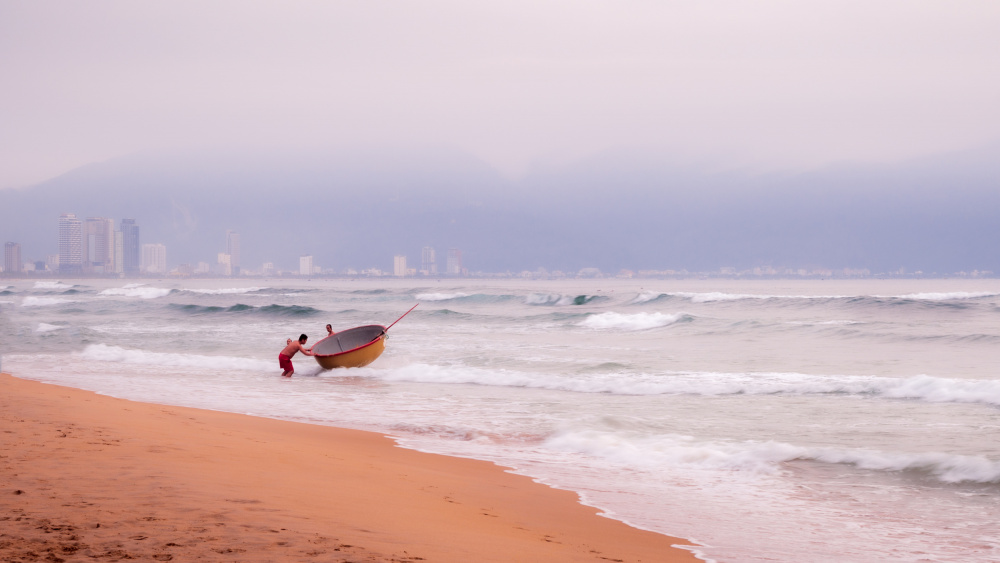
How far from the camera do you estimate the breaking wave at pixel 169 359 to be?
1859cm

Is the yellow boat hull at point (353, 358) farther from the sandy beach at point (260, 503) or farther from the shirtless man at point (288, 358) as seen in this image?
the sandy beach at point (260, 503)

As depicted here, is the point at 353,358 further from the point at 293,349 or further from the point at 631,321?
the point at 631,321

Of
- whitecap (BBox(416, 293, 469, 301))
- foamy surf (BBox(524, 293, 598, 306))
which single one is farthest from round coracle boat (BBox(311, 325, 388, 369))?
whitecap (BBox(416, 293, 469, 301))

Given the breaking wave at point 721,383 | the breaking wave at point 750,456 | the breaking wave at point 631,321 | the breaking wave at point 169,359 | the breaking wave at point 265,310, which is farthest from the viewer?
the breaking wave at point 265,310

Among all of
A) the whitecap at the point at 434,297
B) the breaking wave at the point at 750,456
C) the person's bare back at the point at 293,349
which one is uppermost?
the person's bare back at the point at 293,349

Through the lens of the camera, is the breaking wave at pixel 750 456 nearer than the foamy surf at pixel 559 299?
Yes

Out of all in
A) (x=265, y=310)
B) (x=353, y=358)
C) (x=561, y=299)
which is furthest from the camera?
(x=561, y=299)

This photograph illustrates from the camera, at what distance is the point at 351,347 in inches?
745

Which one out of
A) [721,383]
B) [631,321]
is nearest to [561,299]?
[631,321]

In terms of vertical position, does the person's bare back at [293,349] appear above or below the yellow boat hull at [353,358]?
above

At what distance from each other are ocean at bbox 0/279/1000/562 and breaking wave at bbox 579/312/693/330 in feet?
5.22

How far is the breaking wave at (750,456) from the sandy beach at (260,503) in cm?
176

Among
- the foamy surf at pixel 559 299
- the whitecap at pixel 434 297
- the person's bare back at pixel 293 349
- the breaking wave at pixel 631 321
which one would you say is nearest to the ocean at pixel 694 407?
the person's bare back at pixel 293 349

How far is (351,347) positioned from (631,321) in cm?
1735
